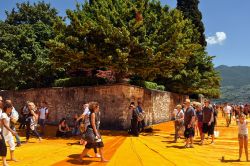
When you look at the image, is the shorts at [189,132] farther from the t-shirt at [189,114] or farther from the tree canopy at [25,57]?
the tree canopy at [25,57]

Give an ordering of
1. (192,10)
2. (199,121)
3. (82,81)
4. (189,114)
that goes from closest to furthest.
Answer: (189,114) < (199,121) < (82,81) < (192,10)

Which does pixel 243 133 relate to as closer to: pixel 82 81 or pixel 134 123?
pixel 134 123

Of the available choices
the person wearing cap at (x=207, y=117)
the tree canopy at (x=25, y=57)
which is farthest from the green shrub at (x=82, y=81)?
the person wearing cap at (x=207, y=117)

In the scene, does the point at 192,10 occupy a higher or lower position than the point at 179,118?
higher

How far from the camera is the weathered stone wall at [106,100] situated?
22344 mm

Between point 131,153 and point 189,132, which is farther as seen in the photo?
point 189,132

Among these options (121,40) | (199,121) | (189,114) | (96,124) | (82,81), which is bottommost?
(96,124)

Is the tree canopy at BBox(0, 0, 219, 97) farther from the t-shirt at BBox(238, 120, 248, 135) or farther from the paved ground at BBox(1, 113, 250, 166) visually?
the t-shirt at BBox(238, 120, 248, 135)

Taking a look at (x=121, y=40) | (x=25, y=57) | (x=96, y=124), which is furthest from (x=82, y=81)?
(x=96, y=124)

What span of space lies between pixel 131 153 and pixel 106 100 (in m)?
9.18

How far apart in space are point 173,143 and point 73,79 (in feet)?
33.8

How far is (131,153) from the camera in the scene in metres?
13.9

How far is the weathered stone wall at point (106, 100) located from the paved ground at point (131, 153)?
366 centimetres

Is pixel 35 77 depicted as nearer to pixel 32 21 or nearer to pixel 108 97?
pixel 32 21
